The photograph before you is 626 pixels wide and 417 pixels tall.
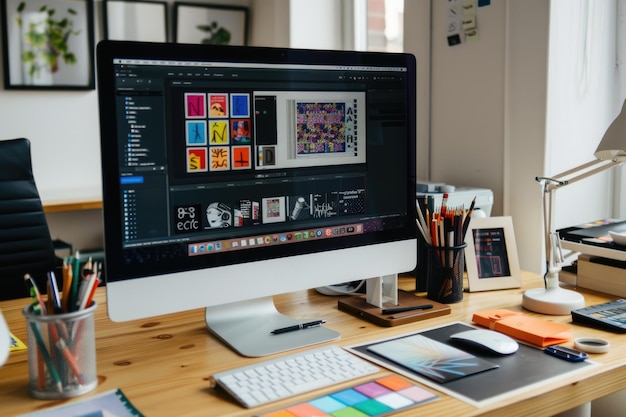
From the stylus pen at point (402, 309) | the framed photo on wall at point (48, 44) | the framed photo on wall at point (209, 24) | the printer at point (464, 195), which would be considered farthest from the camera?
the framed photo on wall at point (209, 24)

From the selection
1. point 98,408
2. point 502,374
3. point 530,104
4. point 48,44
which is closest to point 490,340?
point 502,374

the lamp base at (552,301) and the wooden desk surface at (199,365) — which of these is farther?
the lamp base at (552,301)

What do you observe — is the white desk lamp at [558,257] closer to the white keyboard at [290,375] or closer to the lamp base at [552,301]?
the lamp base at [552,301]

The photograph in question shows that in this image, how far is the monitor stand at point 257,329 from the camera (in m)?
1.16

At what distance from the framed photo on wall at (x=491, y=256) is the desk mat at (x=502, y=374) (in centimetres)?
36

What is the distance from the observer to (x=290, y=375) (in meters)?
1.03

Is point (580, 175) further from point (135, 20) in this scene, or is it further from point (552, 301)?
point (135, 20)

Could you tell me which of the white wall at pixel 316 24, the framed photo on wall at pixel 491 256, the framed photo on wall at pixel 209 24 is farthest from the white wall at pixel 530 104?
the framed photo on wall at pixel 209 24

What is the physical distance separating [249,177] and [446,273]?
0.51 m

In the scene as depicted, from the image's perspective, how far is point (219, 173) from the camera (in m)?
1.14

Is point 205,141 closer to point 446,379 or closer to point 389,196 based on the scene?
point 389,196

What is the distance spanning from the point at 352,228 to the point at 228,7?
8.46 feet

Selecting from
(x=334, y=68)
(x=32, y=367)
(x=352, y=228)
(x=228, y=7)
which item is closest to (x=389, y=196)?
(x=352, y=228)

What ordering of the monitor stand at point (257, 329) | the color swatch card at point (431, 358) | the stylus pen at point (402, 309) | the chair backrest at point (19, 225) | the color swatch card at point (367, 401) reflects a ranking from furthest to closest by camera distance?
1. the chair backrest at point (19, 225)
2. the stylus pen at point (402, 309)
3. the monitor stand at point (257, 329)
4. the color swatch card at point (431, 358)
5. the color swatch card at point (367, 401)
